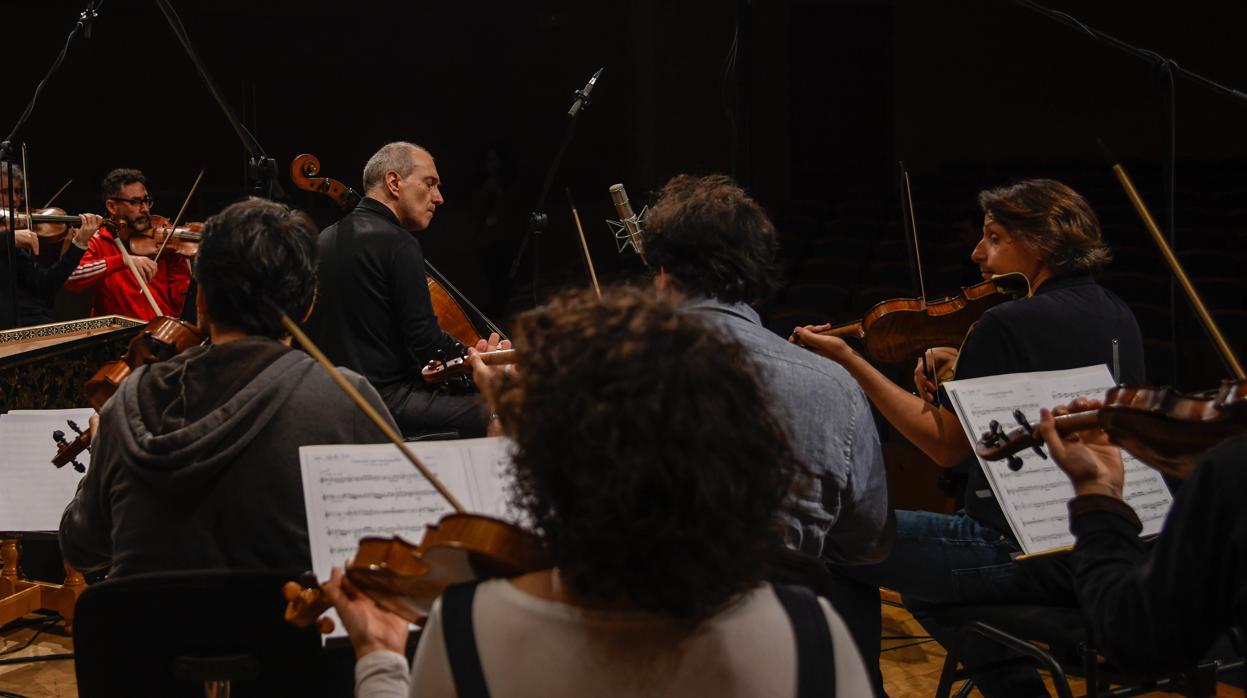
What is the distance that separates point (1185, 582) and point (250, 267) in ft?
4.37

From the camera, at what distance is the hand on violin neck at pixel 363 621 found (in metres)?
1.26

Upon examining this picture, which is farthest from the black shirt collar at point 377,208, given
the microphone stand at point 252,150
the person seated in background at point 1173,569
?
the person seated in background at point 1173,569

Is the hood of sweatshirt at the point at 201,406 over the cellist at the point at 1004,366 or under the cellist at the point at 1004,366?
over

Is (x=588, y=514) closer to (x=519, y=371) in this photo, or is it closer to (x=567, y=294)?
(x=519, y=371)

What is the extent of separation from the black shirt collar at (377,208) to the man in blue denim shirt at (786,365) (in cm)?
164

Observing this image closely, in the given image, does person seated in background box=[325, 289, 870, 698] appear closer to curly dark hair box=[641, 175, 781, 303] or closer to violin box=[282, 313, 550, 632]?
violin box=[282, 313, 550, 632]

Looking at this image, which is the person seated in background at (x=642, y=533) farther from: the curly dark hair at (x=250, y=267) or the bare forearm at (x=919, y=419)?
the bare forearm at (x=919, y=419)

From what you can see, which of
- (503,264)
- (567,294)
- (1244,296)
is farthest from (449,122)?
(567,294)

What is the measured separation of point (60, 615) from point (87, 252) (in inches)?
77.5

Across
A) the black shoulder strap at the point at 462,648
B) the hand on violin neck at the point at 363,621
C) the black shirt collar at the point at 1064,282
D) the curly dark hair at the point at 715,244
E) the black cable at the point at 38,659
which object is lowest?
the black cable at the point at 38,659

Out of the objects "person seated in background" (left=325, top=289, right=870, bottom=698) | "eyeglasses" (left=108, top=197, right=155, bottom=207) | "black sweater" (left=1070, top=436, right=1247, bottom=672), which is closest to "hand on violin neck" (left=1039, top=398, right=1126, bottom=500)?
"black sweater" (left=1070, top=436, right=1247, bottom=672)

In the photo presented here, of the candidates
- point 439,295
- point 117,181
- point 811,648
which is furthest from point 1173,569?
point 117,181

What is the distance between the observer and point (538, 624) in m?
1.00

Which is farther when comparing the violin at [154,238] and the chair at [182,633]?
the violin at [154,238]
